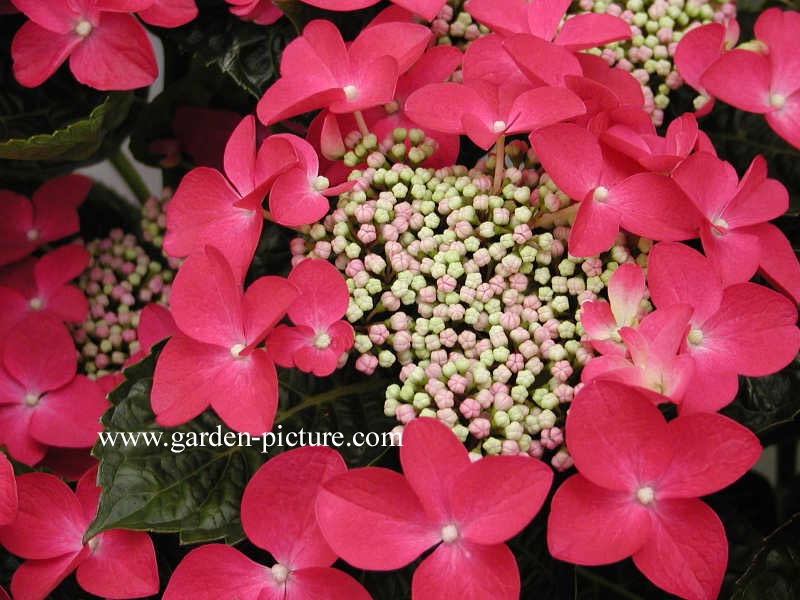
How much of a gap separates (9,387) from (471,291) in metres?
0.45

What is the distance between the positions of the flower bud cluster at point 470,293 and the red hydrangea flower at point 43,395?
270 millimetres

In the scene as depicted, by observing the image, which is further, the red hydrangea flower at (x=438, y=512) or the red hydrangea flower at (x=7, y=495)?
the red hydrangea flower at (x=7, y=495)

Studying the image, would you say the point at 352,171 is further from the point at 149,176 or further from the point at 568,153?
the point at 149,176

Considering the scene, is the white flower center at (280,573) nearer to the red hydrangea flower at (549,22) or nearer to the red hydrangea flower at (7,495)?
the red hydrangea flower at (7,495)

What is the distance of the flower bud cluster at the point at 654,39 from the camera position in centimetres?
79

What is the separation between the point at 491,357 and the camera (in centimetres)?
64

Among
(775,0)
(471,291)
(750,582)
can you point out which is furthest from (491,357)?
(775,0)

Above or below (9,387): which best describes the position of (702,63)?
above

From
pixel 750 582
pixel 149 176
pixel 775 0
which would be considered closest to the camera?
pixel 750 582

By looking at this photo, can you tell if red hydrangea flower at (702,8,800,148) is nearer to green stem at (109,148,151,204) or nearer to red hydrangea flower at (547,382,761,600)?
red hydrangea flower at (547,382,761,600)

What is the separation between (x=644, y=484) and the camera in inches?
22.9

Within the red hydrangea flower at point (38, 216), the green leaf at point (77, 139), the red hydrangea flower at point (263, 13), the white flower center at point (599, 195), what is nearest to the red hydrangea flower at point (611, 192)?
the white flower center at point (599, 195)

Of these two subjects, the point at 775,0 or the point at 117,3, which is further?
the point at 775,0

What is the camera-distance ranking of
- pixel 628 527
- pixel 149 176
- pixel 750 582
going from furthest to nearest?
pixel 149 176
pixel 750 582
pixel 628 527
